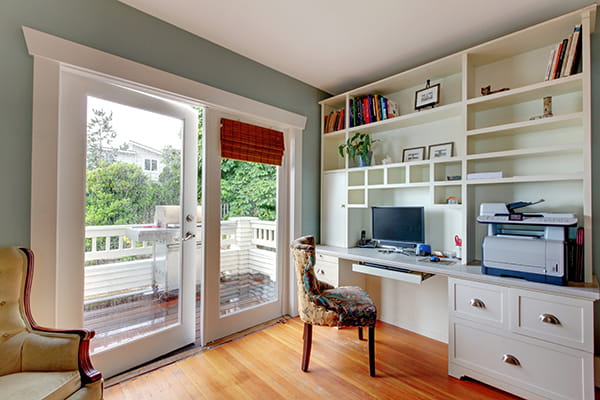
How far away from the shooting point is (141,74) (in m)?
1.96

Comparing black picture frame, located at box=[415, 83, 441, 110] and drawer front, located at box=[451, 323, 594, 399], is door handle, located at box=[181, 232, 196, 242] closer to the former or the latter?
drawer front, located at box=[451, 323, 594, 399]

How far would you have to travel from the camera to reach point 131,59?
1945mm

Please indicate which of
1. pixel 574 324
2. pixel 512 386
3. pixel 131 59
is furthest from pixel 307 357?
pixel 131 59

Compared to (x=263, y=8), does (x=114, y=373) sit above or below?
below

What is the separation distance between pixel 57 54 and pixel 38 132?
491mm

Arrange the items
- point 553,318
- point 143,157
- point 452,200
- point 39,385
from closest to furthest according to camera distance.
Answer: point 39,385 < point 553,318 < point 143,157 < point 452,200

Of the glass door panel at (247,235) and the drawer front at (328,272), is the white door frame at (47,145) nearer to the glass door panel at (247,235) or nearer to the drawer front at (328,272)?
the glass door panel at (247,235)

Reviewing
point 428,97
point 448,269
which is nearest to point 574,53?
point 428,97

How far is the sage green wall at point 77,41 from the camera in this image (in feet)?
5.04

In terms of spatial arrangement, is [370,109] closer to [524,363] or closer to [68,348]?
[524,363]

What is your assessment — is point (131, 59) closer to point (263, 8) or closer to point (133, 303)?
point (263, 8)

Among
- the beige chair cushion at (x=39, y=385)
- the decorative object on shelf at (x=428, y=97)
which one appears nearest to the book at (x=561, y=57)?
the decorative object on shelf at (x=428, y=97)

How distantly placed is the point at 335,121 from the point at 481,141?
149 centimetres

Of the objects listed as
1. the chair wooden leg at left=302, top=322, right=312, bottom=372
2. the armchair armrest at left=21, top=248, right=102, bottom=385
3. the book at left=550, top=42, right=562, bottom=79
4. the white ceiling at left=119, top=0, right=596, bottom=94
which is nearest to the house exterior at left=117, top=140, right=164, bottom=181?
the white ceiling at left=119, top=0, right=596, bottom=94
